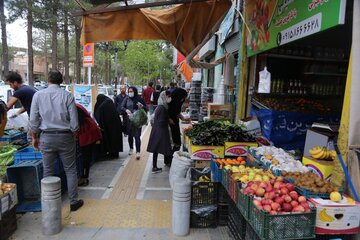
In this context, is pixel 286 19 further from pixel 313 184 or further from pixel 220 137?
pixel 313 184

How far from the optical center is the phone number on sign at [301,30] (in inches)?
155

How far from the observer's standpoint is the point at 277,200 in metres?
3.05

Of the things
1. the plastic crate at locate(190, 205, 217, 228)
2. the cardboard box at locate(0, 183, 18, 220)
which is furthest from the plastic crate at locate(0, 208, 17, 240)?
the plastic crate at locate(190, 205, 217, 228)

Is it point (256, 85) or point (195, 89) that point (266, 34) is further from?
point (195, 89)

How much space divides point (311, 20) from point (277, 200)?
2487 millimetres

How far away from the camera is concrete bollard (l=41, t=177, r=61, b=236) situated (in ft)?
13.4

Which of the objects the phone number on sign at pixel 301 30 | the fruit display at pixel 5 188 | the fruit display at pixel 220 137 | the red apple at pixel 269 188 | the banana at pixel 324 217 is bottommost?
the fruit display at pixel 5 188

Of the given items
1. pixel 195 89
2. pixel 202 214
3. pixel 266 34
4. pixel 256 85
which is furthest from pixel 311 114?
pixel 195 89

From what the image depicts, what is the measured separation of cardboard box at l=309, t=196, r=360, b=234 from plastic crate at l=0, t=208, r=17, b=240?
368 cm

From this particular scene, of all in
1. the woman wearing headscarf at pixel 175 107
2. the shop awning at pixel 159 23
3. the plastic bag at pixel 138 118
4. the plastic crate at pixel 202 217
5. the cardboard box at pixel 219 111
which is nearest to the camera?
the plastic crate at pixel 202 217

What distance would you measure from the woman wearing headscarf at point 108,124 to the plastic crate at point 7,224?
369 centimetres

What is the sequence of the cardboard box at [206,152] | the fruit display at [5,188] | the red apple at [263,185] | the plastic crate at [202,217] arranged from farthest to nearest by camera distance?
the cardboard box at [206,152], the plastic crate at [202,217], the fruit display at [5,188], the red apple at [263,185]

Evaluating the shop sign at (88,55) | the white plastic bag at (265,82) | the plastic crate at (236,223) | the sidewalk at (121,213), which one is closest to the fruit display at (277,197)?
the plastic crate at (236,223)

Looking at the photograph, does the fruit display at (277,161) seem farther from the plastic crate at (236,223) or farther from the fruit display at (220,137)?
the plastic crate at (236,223)
